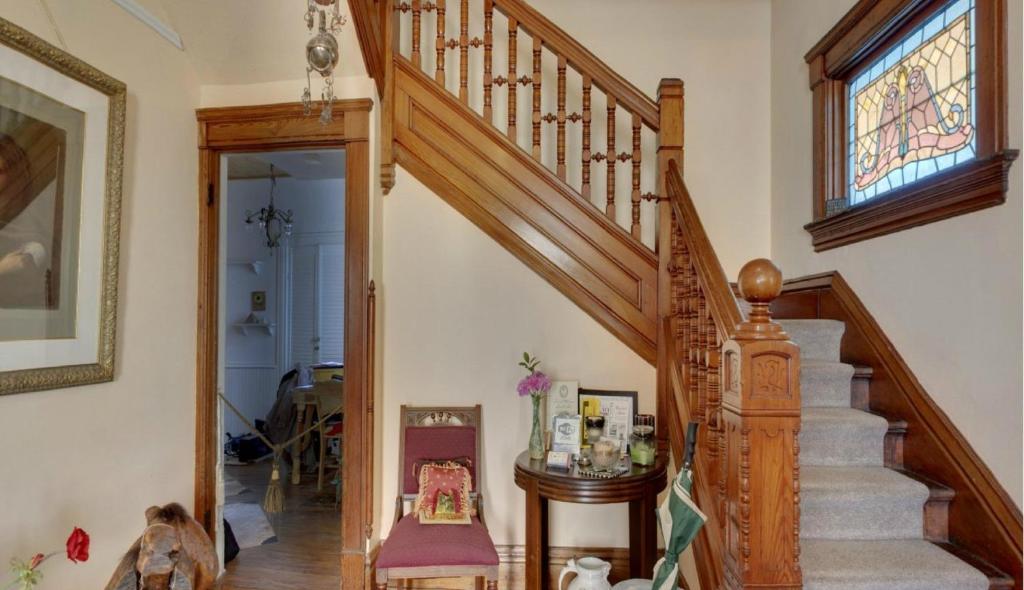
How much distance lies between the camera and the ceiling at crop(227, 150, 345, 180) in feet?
15.9

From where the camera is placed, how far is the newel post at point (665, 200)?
8.50 ft

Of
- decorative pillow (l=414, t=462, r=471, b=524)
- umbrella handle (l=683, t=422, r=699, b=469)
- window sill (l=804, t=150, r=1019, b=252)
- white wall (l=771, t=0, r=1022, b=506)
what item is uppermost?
window sill (l=804, t=150, r=1019, b=252)

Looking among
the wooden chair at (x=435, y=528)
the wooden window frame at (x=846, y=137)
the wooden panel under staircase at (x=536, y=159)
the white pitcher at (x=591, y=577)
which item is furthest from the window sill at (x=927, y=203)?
the wooden chair at (x=435, y=528)

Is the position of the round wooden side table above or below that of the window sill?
below

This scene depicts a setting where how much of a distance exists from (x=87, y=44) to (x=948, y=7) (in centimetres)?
338

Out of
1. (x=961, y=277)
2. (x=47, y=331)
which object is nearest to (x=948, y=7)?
(x=961, y=277)

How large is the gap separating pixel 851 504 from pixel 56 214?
3029mm

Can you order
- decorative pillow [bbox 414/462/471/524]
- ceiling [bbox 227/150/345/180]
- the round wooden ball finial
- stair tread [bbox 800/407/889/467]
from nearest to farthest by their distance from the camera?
the round wooden ball finial, stair tread [bbox 800/407/889/467], decorative pillow [bbox 414/462/471/524], ceiling [bbox 227/150/345/180]

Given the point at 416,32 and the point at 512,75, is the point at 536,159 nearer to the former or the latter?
the point at 512,75

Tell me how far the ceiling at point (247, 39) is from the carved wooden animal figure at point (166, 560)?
6.73 feet

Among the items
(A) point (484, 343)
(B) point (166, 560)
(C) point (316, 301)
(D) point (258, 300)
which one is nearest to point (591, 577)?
(B) point (166, 560)

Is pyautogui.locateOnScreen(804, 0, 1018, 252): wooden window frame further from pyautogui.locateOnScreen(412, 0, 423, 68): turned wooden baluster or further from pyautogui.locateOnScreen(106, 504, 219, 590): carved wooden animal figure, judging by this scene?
pyautogui.locateOnScreen(106, 504, 219, 590): carved wooden animal figure

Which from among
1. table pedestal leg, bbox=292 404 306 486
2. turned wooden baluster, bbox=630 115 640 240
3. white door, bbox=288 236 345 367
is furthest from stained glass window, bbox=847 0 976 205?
white door, bbox=288 236 345 367

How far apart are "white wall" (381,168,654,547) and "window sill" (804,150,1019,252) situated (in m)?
1.21
